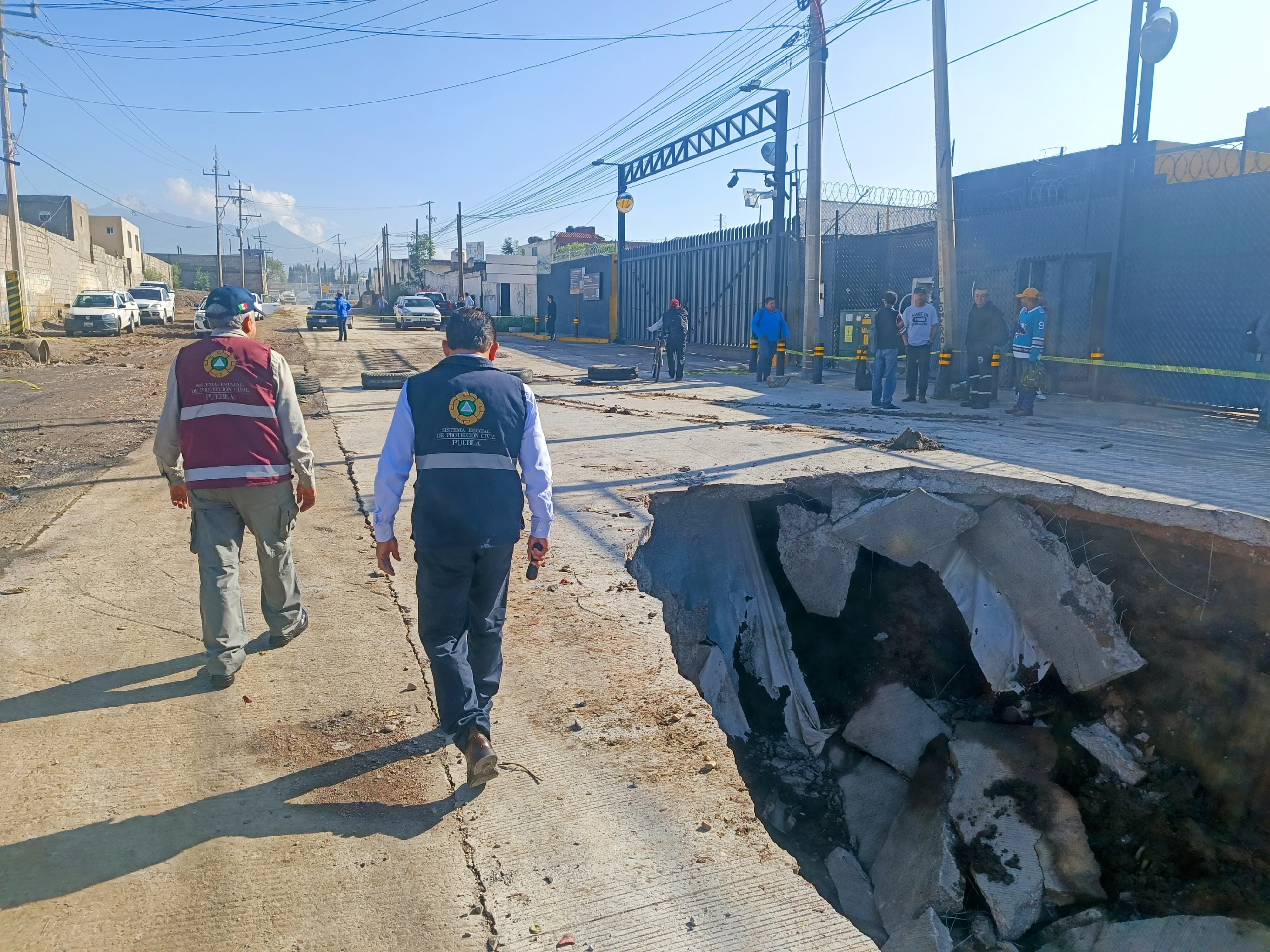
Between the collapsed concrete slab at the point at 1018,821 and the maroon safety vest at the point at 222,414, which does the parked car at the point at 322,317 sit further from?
the collapsed concrete slab at the point at 1018,821

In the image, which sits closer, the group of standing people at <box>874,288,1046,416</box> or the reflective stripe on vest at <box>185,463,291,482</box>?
the reflective stripe on vest at <box>185,463,291,482</box>

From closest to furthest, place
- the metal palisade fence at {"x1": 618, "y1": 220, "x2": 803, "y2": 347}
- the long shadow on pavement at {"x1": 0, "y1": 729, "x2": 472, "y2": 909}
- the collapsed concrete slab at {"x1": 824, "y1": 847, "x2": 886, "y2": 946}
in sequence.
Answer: the long shadow on pavement at {"x1": 0, "y1": 729, "x2": 472, "y2": 909}
the collapsed concrete slab at {"x1": 824, "y1": 847, "x2": 886, "y2": 946}
the metal palisade fence at {"x1": 618, "y1": 220, "x2": 803, "y2": 347}

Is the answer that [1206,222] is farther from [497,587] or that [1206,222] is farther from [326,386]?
[326,386]

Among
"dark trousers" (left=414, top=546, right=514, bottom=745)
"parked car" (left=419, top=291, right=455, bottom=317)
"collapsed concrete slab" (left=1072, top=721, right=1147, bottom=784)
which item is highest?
"parked car" (left=419, top=291, right=455, bottom=317)

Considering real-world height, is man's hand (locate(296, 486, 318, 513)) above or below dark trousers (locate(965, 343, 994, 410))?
below

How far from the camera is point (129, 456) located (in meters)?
9.24

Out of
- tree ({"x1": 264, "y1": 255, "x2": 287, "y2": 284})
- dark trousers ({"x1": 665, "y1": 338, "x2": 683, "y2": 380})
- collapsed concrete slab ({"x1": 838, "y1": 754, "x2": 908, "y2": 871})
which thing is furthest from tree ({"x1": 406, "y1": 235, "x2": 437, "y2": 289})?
tree ({"x1": 264, "y1": 255, "x2": 287, "y2": 284})

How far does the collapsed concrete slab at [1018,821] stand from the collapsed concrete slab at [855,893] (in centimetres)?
61

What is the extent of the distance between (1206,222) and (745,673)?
10950mm

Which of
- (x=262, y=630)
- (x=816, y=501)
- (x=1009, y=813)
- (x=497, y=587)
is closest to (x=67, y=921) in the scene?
(x=497, y=587)

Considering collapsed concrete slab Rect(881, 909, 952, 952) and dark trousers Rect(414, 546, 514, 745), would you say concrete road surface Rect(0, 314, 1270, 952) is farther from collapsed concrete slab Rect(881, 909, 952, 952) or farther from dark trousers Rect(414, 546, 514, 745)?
collapsed concrete slab Rect(881, 909, 952, 952)

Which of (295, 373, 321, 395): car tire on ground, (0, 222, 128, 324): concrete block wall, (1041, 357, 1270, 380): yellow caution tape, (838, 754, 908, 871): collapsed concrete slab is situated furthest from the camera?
(0, 222, 128, 324): concrete block wall

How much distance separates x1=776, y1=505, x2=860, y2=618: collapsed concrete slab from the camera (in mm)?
6848

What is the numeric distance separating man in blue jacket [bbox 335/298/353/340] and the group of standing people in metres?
21.0
